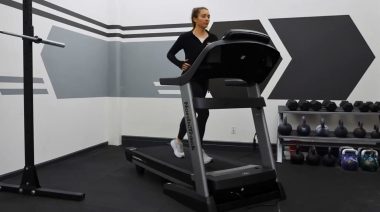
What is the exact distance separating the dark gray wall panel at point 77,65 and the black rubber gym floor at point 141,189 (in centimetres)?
91

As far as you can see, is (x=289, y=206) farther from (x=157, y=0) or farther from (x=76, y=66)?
(x=157, y=0)

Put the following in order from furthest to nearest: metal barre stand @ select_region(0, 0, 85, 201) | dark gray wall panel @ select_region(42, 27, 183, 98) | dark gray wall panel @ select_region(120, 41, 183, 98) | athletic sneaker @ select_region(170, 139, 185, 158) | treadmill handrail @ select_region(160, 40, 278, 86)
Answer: dark gray wall panel @ select_region(120, 41, 183, 98) < dark gray wall panel @ select_region(42, 27, 183, 98) < athletic sneaker @ select_region(170, 139, 185, 158) < metal barre stand @ select_region(0, 0, 85, 201) < treadmill handrail @ select_region(160, 40, 278, 86)

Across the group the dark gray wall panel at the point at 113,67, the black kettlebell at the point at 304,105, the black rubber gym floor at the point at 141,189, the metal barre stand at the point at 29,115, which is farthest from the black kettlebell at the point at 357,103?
the metal barre stand at the point at 29,115

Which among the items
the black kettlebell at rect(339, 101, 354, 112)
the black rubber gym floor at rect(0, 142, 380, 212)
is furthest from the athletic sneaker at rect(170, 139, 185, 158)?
the black kettlebell at rect(339, 101, 354, 112)

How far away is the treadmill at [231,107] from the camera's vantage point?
202 cm

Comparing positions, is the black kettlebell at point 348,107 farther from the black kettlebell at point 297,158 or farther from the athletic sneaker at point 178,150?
the athletic sneaker at point 178,150

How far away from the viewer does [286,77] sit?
14.6ft

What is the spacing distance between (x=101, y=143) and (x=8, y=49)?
2.03 metres

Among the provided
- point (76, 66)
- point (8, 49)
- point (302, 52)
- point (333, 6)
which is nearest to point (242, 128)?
point (302, 52)

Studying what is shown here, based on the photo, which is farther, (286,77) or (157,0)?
(157,0)

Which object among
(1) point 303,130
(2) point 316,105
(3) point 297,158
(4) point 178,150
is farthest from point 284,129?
(4) point 178,150

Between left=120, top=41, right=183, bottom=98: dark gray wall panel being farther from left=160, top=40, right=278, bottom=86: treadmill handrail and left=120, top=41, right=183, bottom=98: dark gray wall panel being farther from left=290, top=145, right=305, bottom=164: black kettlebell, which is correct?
left=160, top=40, right=278, bottom=86: treadmill handrail

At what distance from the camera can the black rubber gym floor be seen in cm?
251

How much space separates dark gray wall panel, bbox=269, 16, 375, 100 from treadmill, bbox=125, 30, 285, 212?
2203mm
